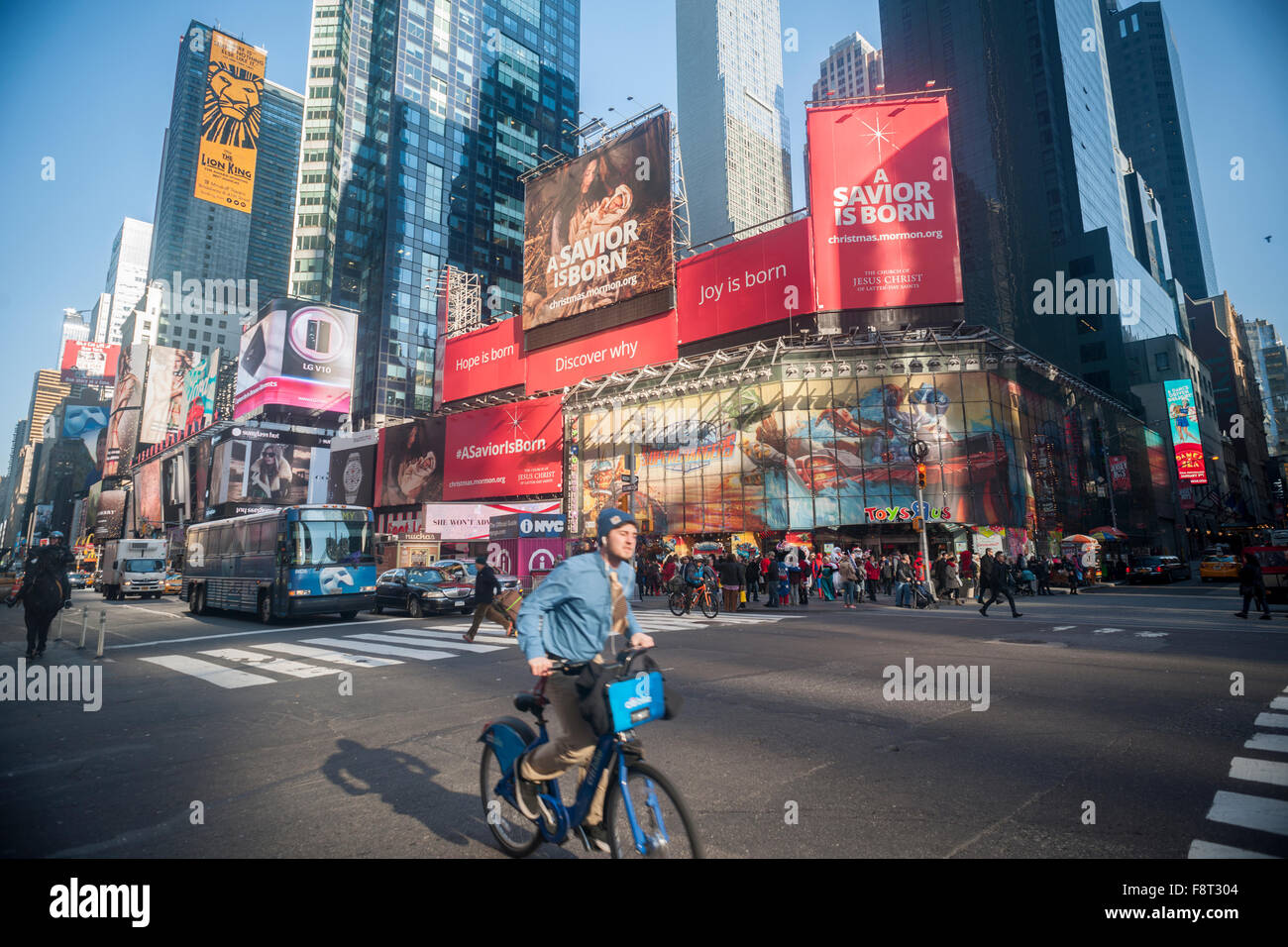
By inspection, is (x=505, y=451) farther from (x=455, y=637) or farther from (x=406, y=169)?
(x=406, y=169)

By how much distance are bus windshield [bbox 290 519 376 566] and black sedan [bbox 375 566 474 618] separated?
5.87 feet

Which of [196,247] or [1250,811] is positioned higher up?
[196,247]

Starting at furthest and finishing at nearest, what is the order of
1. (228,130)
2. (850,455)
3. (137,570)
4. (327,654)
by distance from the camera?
(850,455) → (137,570) → (228,130) → (327,654)

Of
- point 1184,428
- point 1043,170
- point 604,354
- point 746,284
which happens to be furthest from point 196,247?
point 1184,428

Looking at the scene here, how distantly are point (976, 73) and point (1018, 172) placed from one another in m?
16.4

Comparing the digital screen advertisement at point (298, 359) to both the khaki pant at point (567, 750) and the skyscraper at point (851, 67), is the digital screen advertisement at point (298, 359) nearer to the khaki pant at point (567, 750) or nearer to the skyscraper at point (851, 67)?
the khaki pant at point (567, 750)

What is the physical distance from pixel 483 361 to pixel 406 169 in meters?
46.3

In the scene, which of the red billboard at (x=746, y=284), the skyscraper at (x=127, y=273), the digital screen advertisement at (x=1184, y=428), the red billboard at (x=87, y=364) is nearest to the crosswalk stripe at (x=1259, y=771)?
the red billboard at (x=746, y=284)

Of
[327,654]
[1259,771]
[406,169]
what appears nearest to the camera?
[1259,771]

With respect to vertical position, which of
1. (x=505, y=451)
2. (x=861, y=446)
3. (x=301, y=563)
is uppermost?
(x=505, y=451)

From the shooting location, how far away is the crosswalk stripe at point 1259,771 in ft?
14.6

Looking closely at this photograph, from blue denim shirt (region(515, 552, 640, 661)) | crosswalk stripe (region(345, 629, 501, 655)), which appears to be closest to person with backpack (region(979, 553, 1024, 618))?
crosswalk stripe (region(345, 629, 501, 655))

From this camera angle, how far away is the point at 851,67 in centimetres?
16688
